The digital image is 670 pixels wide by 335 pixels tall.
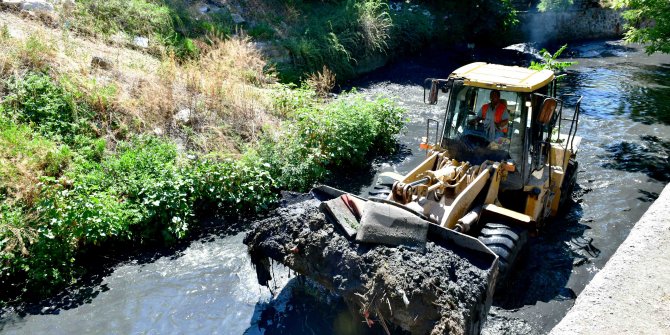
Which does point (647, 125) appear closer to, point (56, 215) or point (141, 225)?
point (141, 225)

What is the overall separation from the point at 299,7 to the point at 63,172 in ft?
47.6

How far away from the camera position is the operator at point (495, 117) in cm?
730

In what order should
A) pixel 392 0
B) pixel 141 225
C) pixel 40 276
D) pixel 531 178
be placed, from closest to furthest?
pixel 40 276, pixel 531 178, pixel 141 225, pixel 392 0

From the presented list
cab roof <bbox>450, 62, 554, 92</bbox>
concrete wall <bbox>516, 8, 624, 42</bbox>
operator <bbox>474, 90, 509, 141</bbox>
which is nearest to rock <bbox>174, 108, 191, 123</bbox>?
cab roof <bbox>450, 62, 554, 92</bbox>

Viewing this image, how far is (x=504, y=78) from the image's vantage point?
739 cm

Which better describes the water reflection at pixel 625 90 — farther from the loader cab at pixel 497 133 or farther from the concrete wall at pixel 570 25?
the loader cab at pixel 497 133

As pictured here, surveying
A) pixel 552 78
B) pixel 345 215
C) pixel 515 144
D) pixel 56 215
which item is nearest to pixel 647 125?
pixel 552 78

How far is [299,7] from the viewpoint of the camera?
21.3 meters

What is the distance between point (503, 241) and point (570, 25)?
25.3 meters

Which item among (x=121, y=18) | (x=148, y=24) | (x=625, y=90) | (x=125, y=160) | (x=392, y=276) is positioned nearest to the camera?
(x=392, y=276)

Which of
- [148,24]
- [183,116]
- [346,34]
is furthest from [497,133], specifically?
[346,34]

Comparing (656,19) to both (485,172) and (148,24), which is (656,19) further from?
(148,24)

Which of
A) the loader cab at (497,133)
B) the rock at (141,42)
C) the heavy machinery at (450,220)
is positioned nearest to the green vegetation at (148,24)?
the rock at (141,42)

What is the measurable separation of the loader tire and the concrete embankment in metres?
0.91
